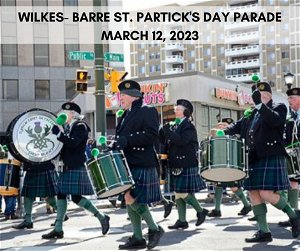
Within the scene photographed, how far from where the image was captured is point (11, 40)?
43.0 m

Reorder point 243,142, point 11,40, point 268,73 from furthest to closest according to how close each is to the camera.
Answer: point 268,73, point 11,40, point 243,142

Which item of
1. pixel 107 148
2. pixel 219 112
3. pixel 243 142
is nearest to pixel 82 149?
pixel 107 148

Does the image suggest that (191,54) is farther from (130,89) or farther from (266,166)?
(130,89)

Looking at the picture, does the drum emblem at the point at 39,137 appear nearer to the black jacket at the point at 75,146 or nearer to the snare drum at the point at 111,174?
the black jacket at the point at 75,146

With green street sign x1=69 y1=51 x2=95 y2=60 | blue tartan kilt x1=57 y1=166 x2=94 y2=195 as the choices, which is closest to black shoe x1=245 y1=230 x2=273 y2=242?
blue tartan kilt x1=57 y1=166 x2=94 y2=195

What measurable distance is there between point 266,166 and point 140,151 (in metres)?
1.45

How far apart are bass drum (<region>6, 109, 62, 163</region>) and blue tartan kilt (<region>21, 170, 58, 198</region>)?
0.51m

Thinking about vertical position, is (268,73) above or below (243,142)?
above

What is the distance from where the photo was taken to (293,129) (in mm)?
7473

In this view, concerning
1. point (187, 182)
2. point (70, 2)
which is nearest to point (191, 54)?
point (70, 2)

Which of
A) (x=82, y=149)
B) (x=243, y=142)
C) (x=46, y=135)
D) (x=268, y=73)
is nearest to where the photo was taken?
(x=243, y=142)

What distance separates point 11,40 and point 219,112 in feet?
75.2

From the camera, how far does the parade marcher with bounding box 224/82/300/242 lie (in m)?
6.46

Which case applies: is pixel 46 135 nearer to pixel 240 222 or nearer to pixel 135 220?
pixel 135 220
